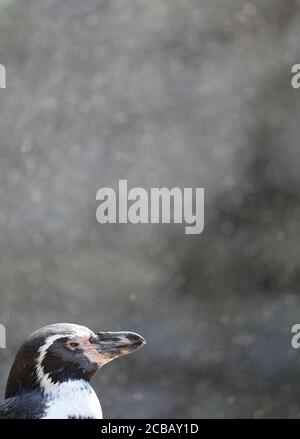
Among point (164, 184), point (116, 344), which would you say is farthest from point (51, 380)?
point (164, 184)

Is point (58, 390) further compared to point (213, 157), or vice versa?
point (213, 157)

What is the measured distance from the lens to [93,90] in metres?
2.76

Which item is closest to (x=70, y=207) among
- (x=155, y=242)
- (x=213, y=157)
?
(x=155, y=242)

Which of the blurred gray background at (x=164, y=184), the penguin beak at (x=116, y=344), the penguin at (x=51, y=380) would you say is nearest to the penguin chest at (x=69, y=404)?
the penguin at (x=51, y=380)

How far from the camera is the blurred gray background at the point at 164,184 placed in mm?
2734

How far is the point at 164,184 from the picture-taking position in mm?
2754

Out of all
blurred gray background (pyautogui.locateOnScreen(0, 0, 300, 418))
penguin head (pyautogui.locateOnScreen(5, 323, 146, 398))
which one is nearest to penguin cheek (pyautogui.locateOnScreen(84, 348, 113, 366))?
penguin head (pyautogui.locateOnScreen(5, 323, 146, 398))

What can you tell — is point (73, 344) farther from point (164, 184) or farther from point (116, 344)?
point (164, 184)

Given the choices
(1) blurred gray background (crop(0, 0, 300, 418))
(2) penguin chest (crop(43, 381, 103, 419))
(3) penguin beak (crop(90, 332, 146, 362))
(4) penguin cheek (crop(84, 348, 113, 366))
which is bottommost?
(2) penguin chest (crop(43, 381, 103, 419))

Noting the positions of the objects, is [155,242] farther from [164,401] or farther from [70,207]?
[164,401]

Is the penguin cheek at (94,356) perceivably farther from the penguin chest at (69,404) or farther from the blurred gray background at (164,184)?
the blurred gray background at (164,184)

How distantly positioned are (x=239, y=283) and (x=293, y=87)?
2.33 feet

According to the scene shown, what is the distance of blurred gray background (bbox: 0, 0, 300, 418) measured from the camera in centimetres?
273

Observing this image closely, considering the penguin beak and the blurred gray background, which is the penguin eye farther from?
the blurred gray background
